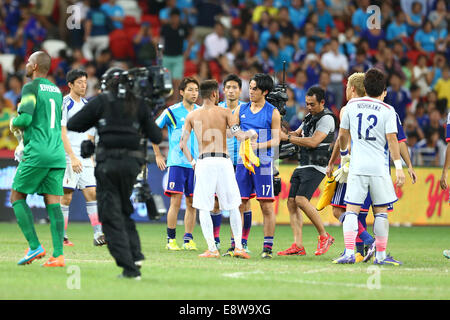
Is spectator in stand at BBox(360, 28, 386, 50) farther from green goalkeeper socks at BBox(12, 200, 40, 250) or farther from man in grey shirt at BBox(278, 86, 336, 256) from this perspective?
green goalkeeper socks at BBox(12, 200, 40, 250)

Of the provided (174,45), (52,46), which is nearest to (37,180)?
(174,45)

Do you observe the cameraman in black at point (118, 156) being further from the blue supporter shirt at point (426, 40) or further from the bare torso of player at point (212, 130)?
the blue supporter shirt at point (426, 40)

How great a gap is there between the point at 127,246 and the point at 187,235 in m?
4.92

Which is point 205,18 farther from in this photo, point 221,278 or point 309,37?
point 221,278

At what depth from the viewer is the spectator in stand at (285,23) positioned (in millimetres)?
26844

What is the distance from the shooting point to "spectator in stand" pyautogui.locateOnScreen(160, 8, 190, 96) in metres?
24.4

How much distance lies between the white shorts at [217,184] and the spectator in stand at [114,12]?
15080 millimetres

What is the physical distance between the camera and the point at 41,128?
10.4m

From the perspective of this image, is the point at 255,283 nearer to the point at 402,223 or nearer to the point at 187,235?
the point at 187,235

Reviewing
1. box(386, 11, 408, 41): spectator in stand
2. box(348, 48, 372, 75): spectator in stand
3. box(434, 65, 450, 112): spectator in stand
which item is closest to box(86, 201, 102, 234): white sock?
box(348, 48, 372, 75): spectator in stand


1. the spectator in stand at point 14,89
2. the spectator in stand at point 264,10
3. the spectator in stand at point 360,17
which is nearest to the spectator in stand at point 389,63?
the spectator in stand at point 360,17

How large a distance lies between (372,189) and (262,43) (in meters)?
16.3
